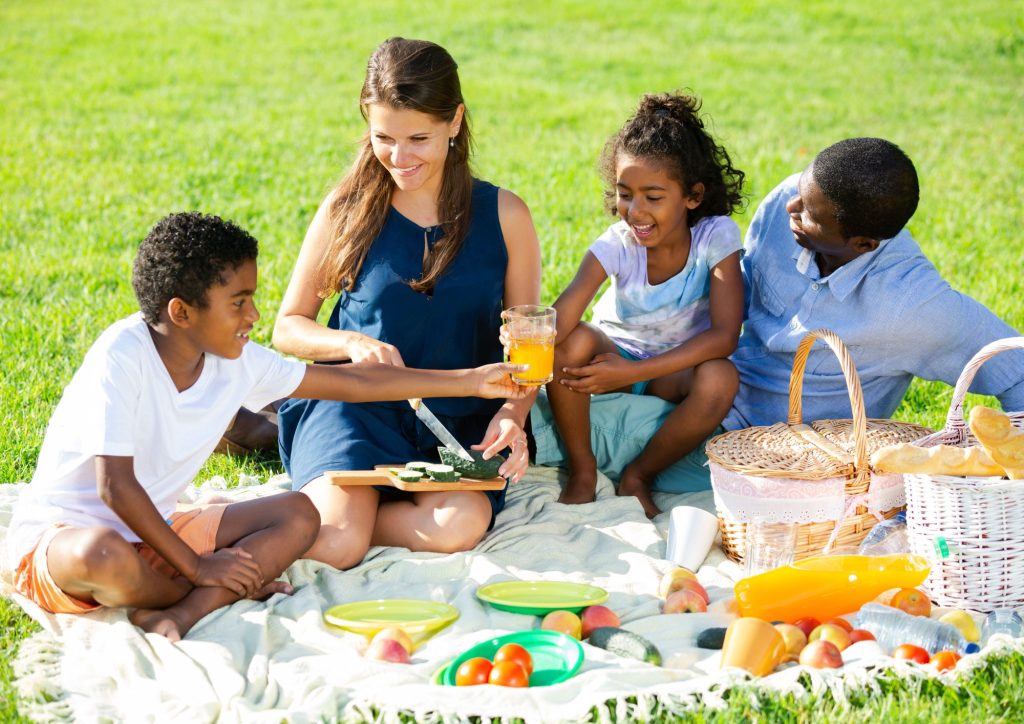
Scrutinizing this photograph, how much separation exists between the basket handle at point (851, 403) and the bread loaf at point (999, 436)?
1.36 feet

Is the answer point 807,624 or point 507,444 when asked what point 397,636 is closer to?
point 507,444

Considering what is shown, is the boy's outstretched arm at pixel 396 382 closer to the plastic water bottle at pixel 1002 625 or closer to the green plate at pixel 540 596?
the green plate at pixel 540 596

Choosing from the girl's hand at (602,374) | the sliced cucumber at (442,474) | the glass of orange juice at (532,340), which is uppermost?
the glass of orange juice at (532,340)

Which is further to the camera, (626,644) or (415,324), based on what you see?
(415,324)

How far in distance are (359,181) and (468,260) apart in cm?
50

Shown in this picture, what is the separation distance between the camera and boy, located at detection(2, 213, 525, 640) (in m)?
3.51

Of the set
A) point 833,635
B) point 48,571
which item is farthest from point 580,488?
point 48,571

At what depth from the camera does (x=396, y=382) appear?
4.05 m

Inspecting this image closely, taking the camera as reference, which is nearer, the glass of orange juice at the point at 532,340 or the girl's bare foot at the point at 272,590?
the girl's bare foot at the point at 272,590

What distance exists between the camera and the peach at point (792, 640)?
11.2 feet

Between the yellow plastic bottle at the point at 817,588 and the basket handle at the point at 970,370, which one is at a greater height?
the basket handle at the point at 970,370

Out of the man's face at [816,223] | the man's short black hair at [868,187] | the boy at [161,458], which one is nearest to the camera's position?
the boy at [161,458]

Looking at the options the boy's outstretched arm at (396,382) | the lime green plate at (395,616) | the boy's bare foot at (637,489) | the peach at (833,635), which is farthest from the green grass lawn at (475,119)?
the boy's bare foot at (637,489)

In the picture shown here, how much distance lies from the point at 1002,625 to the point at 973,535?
0.28 m
